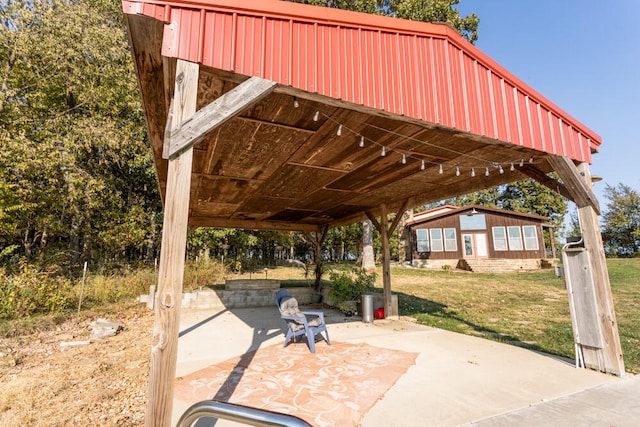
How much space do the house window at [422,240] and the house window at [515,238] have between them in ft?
16.4

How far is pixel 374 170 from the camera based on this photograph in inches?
192

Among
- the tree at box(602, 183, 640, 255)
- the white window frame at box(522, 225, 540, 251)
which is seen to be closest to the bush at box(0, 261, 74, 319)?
the white window frame at box(522, 225, 540, 251)

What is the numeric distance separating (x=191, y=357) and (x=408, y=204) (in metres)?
5.11

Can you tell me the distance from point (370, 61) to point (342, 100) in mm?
609

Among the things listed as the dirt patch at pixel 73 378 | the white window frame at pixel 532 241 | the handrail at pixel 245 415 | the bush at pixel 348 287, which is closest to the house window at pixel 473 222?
the white window frame at pixel 532 241

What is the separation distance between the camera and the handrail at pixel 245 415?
3.05 feet

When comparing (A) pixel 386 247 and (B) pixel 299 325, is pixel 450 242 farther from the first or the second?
(B) pixel 299 325

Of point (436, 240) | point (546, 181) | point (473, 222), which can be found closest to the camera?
point (546, 181)

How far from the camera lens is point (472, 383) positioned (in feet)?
11.0

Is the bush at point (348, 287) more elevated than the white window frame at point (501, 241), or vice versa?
the white window frame at point (501, 241)

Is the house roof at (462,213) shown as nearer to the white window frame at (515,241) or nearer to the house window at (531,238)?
the house window at (531,238)

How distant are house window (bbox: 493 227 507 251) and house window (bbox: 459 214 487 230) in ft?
2.63

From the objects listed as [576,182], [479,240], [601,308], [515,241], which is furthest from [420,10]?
[515,241]

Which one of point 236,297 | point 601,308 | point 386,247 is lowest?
point 236,297
